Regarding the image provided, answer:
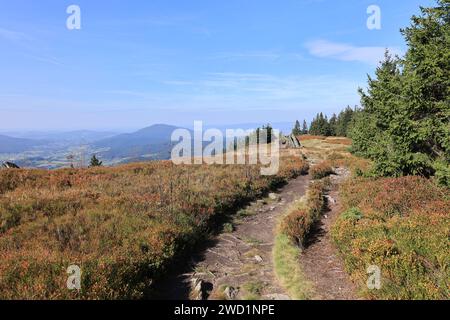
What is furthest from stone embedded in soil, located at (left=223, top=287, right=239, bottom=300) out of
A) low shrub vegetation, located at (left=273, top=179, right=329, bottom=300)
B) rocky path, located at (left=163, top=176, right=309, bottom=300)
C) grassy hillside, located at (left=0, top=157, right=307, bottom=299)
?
grassy hillside, located at (left=0, top=157, right=307, bottom=299)

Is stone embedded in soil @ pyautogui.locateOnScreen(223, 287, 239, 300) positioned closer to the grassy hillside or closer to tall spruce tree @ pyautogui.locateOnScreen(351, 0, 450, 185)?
the grassy hillside

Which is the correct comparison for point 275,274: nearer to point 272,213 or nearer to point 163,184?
point 272,213

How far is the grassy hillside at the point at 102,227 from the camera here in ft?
23.8

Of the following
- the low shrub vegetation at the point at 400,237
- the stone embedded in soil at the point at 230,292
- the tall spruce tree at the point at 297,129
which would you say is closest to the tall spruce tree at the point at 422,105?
the low shrub vegetation at the point at 400,237

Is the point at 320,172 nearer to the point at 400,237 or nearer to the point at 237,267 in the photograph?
the point at 400,237

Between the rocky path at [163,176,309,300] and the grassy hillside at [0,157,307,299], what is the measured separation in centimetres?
79

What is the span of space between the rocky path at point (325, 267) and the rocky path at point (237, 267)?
1.05 meters

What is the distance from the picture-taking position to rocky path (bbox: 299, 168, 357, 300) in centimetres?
775

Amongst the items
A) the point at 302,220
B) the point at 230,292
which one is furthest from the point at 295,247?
the point at 230,292

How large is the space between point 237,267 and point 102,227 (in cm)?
478

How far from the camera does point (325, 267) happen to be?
30.5 ft

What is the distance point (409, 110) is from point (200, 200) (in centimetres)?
1027
